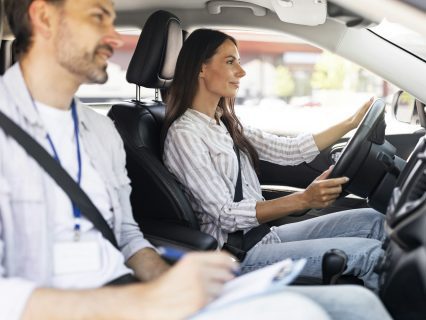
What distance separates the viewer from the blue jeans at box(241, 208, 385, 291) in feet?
6.97

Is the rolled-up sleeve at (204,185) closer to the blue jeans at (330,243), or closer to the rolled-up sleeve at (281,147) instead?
the blue jeans at (330,243)

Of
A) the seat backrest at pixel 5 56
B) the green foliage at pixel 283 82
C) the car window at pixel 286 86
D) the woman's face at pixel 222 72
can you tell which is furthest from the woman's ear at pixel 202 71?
the green foliage at pixel 283 82

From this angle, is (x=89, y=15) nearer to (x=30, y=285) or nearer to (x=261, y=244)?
(x=30, y=285)

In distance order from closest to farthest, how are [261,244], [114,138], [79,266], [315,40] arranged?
1. [79,266]
2. [114,138]
3. [261,244]
4. [315,40]

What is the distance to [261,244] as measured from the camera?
91.9 inches

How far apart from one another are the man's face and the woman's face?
3.06 feet

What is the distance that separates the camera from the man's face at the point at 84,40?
4.90 ft

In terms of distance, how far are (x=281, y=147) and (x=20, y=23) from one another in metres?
1.44

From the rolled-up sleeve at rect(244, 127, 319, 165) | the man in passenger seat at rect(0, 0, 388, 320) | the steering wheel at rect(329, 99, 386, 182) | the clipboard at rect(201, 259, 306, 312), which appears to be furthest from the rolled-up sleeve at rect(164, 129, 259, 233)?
the clipboard at rect(201, 259, 306, 312)

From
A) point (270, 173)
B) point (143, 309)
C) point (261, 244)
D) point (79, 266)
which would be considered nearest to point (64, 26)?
point (79, 266)

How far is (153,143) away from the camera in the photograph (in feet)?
8.01

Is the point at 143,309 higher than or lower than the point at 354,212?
higher

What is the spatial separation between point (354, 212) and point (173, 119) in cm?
76

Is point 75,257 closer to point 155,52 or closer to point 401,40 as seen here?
point 155,52
